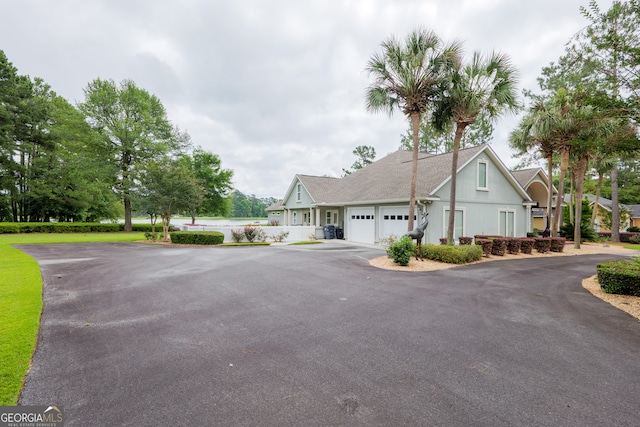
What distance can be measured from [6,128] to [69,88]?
297 inches

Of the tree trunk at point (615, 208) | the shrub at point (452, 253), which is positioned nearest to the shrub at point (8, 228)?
the shrub at point (452, 253)

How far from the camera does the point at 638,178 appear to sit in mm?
28766

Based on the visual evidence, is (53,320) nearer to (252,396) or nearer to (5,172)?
(252,396)

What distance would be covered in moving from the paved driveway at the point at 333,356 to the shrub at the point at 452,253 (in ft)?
11.9

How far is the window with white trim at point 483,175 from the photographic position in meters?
17.3

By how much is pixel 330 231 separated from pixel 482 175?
1092 cm

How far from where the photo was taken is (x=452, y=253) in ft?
36.4

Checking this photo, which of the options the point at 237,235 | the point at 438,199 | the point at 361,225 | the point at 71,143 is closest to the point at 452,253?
the point at 438,199

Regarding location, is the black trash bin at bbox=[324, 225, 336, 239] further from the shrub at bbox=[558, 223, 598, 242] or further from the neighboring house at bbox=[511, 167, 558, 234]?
the shrub at bbox=[558, 223, 598, 242]

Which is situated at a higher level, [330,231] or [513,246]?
[330,231]

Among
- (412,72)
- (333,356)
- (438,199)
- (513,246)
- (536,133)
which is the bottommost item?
(333,356)

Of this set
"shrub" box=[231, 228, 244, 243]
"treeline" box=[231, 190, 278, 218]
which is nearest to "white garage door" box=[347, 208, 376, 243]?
"shrub" box=[231, 228, 244, 243]

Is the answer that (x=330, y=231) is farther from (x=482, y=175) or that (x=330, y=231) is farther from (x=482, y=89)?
(x=482, y=89)

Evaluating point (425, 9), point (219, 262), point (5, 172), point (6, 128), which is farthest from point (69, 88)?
point (425, 9)
